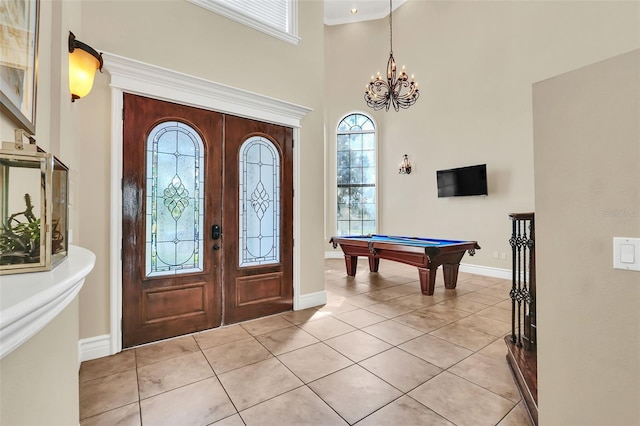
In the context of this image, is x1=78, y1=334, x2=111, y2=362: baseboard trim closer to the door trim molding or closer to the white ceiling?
the door trim molding

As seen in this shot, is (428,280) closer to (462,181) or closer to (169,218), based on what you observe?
(462,181)

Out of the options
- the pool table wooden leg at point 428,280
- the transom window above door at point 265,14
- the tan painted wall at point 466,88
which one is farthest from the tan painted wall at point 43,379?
the tan painted wall at point 466,88

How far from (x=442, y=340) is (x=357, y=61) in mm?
7387

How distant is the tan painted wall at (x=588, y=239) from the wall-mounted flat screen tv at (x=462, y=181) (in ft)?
15.3

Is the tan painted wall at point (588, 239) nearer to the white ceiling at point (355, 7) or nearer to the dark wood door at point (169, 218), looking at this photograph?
the dark wood door at point (169, 218)

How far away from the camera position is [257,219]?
3373 mm

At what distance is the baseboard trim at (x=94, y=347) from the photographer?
2396mm

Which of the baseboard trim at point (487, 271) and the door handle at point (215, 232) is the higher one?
the door handle at point (215, 232)

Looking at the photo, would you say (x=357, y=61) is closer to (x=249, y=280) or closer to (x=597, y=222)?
(x=249, y=280)

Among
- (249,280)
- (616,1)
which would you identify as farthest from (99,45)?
(616,1)

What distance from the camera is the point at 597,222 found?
1180 mm

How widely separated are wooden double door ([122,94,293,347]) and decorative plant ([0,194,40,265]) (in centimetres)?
196

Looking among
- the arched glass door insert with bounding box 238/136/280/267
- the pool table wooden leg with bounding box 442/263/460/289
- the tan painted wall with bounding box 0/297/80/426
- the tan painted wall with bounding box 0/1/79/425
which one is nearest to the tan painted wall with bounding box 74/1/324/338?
the arched glass door insert with bounding box 238/136/280/267

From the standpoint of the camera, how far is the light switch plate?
106cm
